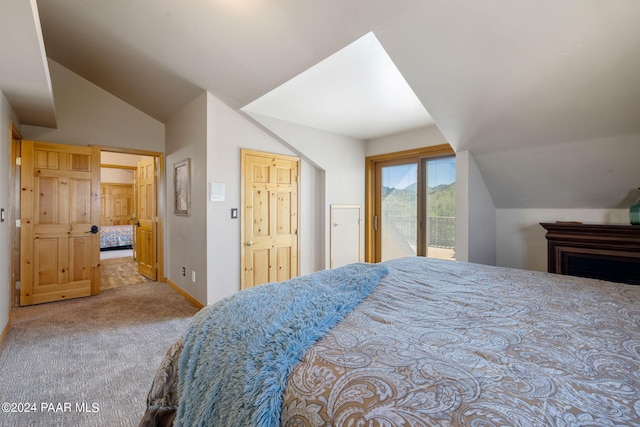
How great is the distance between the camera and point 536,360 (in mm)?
783

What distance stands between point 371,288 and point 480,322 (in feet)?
1.67

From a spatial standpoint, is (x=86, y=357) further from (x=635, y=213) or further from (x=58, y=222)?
(x=635, y=213)

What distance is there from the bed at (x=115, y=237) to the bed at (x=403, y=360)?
8060 millimetres

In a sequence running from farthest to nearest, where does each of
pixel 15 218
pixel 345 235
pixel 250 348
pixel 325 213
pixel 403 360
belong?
pixel 345 235 → pixel 325 213 → pixel 15 218 → pixel 250 348 → pixel 403 360

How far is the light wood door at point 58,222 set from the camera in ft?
11.6

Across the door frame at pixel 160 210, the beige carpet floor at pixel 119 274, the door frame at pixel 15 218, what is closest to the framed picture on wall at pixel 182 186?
the door frame at pixel 160 210

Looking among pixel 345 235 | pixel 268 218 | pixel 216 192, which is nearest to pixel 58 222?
pixel 216 192

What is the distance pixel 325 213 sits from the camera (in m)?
4.31

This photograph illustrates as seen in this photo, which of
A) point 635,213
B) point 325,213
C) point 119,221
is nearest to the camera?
point 635,213

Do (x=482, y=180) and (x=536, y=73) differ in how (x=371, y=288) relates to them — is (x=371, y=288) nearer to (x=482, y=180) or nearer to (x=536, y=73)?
(x=536, y=73)

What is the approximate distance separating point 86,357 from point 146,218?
320 centimetres

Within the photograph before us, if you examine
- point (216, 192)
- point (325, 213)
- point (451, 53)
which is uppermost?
point (451, 53)

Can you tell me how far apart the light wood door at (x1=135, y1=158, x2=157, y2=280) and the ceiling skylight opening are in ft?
Answer: 8.42

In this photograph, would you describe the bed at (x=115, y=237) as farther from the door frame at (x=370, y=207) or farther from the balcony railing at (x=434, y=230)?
the balcony railing at (x=434, y=230)
